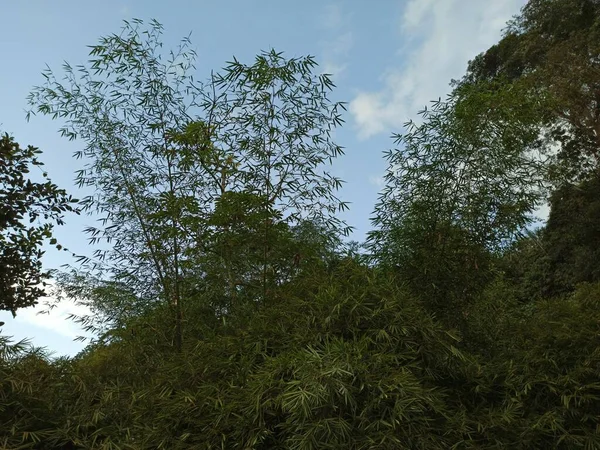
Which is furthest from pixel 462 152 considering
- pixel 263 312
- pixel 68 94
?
pixel 68 94

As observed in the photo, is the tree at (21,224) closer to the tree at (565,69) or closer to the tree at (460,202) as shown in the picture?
the tree at (460,202)

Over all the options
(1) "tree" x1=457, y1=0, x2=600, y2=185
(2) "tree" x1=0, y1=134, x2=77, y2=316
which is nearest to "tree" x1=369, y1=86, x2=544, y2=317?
(2) "tree" x1=0, y1=134, x2=77, y2=316

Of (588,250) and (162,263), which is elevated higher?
(588,250)

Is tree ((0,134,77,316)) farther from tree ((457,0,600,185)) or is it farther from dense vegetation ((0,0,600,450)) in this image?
tree ((457,0,600,185))

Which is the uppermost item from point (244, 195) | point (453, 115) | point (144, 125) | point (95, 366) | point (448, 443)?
point (144, 125)

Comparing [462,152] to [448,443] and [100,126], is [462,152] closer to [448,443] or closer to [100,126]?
[448,443]

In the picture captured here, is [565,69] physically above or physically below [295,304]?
above

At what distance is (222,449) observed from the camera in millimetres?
2779

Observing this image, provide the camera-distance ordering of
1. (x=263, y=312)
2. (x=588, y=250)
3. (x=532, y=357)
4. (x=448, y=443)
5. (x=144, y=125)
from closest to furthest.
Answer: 1. (x=448, y=443)
2. (x=532, y=357)
3. (x=263, y=312)
4. (x=144, y=125)
5. (x=588, y=250)

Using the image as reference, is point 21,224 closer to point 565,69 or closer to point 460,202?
point 460,202

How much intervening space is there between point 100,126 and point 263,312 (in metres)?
2.18

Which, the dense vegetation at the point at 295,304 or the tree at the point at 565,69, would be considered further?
the tree at the point at 565,69

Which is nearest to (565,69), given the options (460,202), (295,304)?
(460,202)

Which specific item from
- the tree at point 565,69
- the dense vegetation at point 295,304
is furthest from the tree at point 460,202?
the tree at point 565,69
